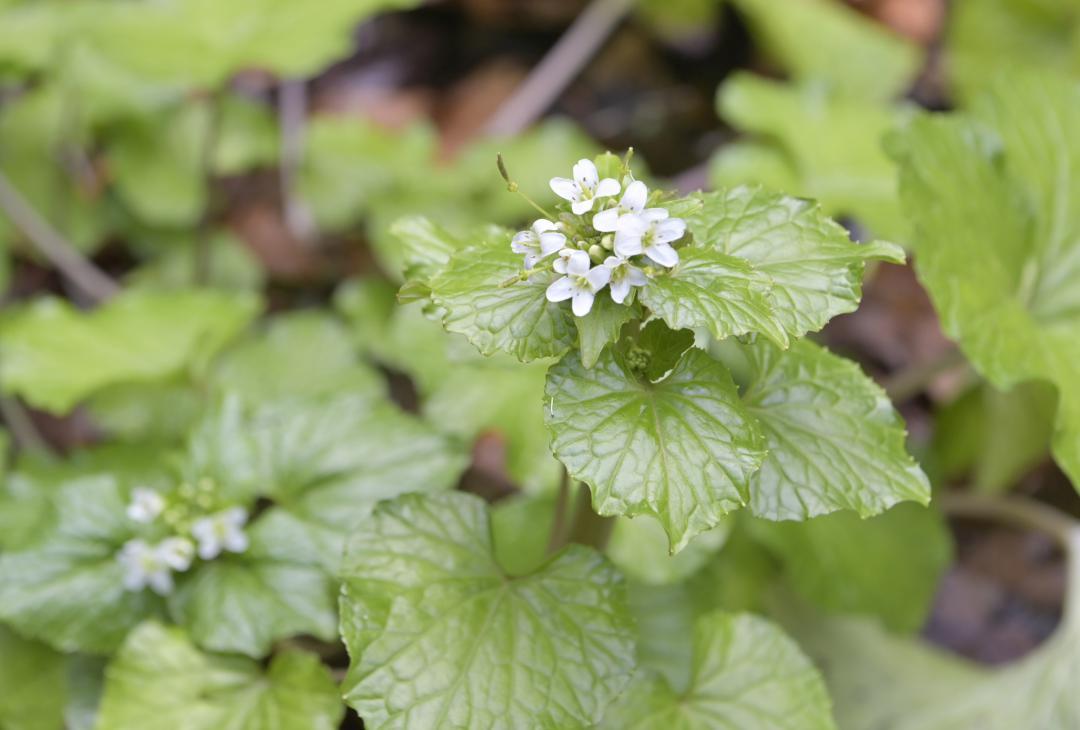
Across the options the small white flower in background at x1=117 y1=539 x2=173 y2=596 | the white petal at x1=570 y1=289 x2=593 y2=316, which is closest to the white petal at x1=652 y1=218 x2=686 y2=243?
the white petal at x1=570 y1=289 x2=593 y2=316

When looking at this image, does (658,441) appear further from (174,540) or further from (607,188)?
(174,540)

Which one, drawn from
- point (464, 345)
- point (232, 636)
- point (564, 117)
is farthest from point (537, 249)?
point (564, 117)

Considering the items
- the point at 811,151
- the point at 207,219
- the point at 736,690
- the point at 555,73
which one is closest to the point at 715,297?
the point at 736,690

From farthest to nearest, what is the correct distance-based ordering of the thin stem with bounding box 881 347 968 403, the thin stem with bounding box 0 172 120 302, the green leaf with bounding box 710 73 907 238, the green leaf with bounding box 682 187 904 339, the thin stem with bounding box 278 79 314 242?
the thin stem with bounding box 278 79 314 242 → the thin stem with bounding box 0 172 120 302 → the green leaf with bounding box 710 73 907 238 → the thin stem with bounding box 881 347 968 403 → the green leaf with bounding box 682 187 904 339

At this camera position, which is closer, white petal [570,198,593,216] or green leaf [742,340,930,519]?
white petal [570,198,593,216]

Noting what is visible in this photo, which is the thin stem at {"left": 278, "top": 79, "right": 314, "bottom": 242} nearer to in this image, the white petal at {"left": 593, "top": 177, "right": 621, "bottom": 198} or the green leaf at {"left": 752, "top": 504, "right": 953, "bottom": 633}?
the green leaf at {"left": 752, "top": 504, "right": 953, "bottom": 633}

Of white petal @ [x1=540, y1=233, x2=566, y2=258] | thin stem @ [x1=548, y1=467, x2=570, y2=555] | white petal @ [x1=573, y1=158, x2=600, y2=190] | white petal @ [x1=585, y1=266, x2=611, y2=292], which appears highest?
white petal @ [x1=573, y1=158, x2=600, y2=190]

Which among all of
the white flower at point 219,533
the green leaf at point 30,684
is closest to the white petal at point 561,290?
the white flower at point 219,533
